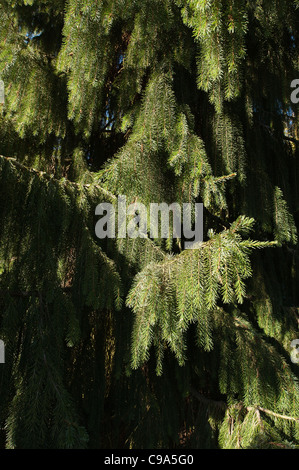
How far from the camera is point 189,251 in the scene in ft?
4.72

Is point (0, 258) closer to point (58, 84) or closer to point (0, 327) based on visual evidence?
point (0, 327)

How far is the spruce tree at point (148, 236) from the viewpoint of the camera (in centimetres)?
145

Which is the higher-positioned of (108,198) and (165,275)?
(108,198)

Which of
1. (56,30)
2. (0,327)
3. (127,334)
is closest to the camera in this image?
→ (0,327)

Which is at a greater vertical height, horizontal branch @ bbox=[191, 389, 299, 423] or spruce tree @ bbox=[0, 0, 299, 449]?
spruce tree @ bbox=[0, 0, 299, 449]

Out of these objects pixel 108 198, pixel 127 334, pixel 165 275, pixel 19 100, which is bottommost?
pixel 127 334

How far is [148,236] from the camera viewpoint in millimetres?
2156

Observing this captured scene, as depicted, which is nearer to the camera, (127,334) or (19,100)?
(127,334)

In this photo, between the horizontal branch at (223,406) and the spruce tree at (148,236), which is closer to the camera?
the spruce tree at (148,236)

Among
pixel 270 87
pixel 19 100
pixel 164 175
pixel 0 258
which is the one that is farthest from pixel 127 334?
pixel 270 87

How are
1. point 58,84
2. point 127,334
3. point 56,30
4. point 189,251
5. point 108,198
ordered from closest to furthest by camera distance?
point 189,251 → point 127,334 → point 108,198 → point 58,84 → point 56,30

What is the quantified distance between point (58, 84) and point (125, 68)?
449 millimetres

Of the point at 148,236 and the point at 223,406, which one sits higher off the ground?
the point at 148,236

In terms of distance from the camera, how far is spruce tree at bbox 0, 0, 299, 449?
1449 millimetres
